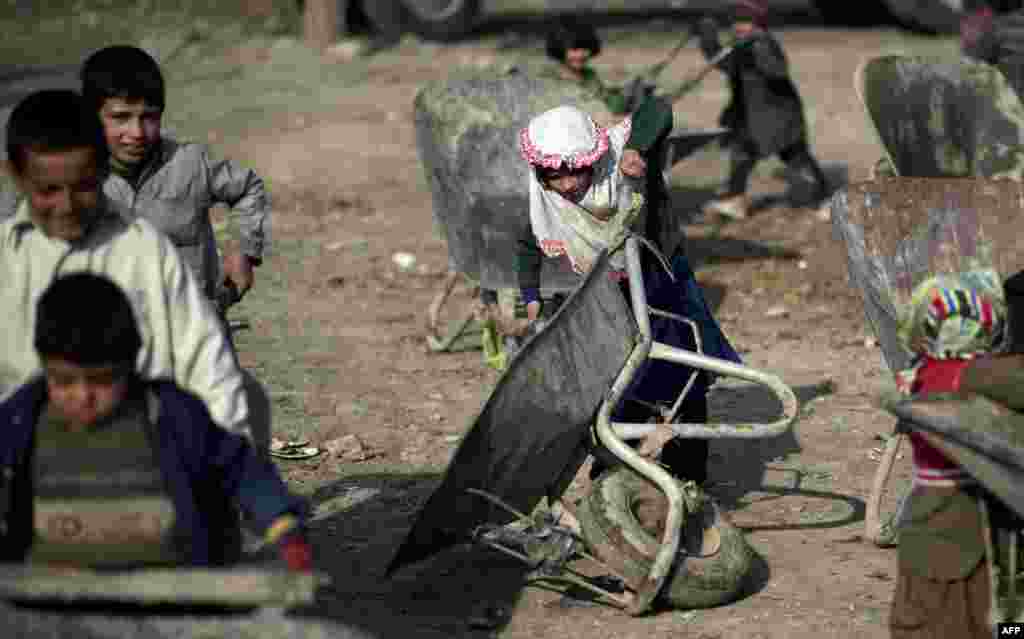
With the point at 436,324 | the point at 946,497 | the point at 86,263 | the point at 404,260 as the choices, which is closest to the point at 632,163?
the point at 946,497

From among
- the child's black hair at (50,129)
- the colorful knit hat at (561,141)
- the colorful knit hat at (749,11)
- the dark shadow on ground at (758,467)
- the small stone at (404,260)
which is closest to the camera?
the child's black hair at (50,129)

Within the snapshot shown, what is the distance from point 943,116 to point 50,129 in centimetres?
500

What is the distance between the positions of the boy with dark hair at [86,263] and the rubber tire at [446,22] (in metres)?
12.8

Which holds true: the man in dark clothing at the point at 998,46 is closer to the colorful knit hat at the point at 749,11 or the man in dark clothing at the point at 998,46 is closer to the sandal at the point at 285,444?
the colorful knit hat at the point at 749,11

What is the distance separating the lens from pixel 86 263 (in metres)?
3.49

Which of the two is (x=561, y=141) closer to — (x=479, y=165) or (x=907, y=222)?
(x=907, y=222)

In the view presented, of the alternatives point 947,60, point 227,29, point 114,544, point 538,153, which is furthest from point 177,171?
point 227,29

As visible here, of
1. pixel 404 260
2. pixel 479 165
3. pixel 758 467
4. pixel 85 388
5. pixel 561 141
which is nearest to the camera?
pixel 85 388

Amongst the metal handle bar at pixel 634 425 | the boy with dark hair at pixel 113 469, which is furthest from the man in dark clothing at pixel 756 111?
the boy with dark hair at pixel 113 469

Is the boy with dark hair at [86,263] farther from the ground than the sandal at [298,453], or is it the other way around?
the boy with dark hair at [86,263]

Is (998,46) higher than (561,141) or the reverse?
the reverse

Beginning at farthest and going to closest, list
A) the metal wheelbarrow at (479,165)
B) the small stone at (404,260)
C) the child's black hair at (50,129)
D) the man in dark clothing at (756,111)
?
the man in dark clothing at (756,111), the small stone at (404,260), the metal wheelbarrow at (479,165), the child's black hair at (50,129)

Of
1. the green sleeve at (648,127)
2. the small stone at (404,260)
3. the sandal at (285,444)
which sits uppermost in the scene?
the green sleeve at (648,127)

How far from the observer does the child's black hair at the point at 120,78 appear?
4.27 meters
